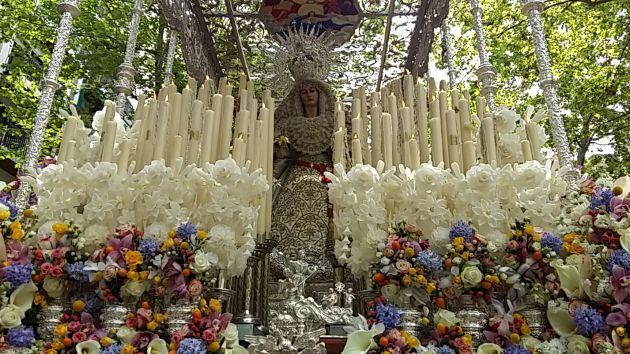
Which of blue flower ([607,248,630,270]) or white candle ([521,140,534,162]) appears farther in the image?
white candle ([521,140,534,162])

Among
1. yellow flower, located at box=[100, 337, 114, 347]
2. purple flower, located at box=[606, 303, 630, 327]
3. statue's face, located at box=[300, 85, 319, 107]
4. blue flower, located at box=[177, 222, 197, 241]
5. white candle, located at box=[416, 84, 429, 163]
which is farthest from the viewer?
statue's face, located at box=[300, 85, 319, 107]

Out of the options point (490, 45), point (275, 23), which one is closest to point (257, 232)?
point (275, 23)

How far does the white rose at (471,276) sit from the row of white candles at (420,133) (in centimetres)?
71

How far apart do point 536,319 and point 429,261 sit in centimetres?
56

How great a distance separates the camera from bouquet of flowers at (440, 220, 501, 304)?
7.78 ft

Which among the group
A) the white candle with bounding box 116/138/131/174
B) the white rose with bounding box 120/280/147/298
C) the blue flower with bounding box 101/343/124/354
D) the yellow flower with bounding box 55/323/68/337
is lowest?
the blue flower with bounding box 101/343/124/354

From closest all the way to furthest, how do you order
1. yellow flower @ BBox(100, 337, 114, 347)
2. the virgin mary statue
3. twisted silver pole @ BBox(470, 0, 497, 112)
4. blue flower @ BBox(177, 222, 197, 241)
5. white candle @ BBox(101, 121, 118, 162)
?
yellow flower @ BBox(100, 337, 114, 347) → blue flower @ BBox(177, 222, 197, 241) → white candle @ BBox(101, 121, 118, 162) → the virgin mary statue → twisted silver pole @ BBox(470, 0, 497, 112)

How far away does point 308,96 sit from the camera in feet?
15.2

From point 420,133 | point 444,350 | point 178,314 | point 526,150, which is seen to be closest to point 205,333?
point 178,314

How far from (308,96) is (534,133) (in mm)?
2217

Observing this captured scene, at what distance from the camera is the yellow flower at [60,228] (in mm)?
2480

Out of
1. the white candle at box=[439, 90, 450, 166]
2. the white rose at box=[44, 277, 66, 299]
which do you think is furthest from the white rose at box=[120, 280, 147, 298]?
the white candle at box=[439, 90, 450, 166]

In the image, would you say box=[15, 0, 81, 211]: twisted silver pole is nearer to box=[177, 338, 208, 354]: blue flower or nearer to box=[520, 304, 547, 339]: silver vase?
box=[177, 338, 208, 354]: blue flower

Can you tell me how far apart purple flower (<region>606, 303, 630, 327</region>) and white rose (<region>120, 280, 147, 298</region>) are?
203cm
